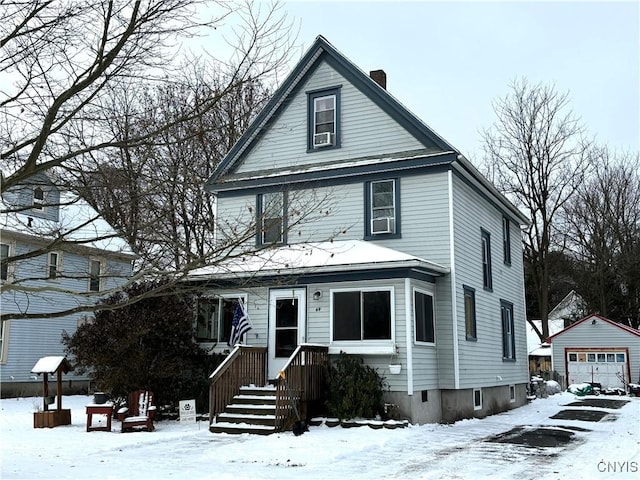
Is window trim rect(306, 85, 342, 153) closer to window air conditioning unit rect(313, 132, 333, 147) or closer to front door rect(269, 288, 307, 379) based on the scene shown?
window air conditioning unit rect(313, 132, 333, 147)

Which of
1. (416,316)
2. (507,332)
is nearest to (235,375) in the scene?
(416,316)

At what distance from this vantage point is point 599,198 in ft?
147

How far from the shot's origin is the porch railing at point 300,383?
14.1 meters

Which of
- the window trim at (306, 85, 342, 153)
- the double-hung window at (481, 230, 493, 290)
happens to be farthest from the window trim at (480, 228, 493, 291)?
the window trim at (306, 85, 342, 153)

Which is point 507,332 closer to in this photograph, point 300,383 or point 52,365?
point 300,383

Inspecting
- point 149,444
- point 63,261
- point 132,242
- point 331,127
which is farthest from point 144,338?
point 63,261

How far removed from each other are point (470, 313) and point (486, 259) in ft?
8.58

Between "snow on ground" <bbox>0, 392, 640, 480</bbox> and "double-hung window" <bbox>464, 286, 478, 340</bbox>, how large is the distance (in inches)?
120

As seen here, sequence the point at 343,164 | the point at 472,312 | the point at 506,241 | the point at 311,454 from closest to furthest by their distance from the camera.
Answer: the point at 311,454 → the point at 343,164 → the point at 472,312 → the point at 506,241

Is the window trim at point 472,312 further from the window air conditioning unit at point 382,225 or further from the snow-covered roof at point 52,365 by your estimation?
the snow-covered roof at point 52,365

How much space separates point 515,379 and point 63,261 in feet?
56.6

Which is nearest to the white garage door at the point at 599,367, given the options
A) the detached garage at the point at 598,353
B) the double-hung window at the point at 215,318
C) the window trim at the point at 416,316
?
the detached garage at the point at 598,353

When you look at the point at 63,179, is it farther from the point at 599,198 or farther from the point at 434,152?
the point at 599,198

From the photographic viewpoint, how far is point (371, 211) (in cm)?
1838
